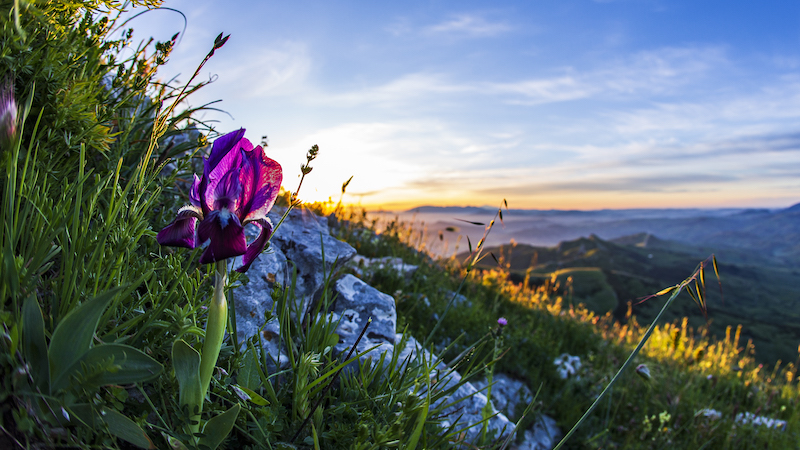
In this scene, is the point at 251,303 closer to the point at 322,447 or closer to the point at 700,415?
the point at 322,447

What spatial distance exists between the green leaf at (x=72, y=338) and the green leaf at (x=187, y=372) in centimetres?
23

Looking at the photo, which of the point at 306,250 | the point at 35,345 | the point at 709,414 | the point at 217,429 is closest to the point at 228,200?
the point at 35,345

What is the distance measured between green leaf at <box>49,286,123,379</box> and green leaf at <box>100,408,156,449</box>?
0.18m

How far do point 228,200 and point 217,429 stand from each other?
2.48 ft

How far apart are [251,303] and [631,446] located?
407cm

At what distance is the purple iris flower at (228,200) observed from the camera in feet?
3.99

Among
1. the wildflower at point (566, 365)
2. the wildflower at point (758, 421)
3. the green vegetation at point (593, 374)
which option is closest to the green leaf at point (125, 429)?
the green vegetation at point (593, 374)

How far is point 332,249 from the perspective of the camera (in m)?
3.65

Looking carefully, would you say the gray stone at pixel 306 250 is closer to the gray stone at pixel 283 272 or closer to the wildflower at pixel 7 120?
the gray stone at pixel 283 272

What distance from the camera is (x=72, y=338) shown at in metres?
1.16

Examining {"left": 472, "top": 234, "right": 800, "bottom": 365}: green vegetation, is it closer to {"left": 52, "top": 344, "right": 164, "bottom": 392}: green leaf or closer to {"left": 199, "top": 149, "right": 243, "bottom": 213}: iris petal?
{"left": 199, "top": 149, "right": 243, "bottom": 213}: iris petal

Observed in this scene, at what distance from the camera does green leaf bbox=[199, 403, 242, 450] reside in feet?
4.42

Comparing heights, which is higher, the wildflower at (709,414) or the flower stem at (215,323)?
the flower stem at (215,323)

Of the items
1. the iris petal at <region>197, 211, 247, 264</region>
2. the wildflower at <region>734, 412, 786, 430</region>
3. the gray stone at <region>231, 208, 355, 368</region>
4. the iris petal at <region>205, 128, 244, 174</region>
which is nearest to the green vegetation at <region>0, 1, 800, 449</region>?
the gray stone at <region>231, 208, 355, 368</region>
